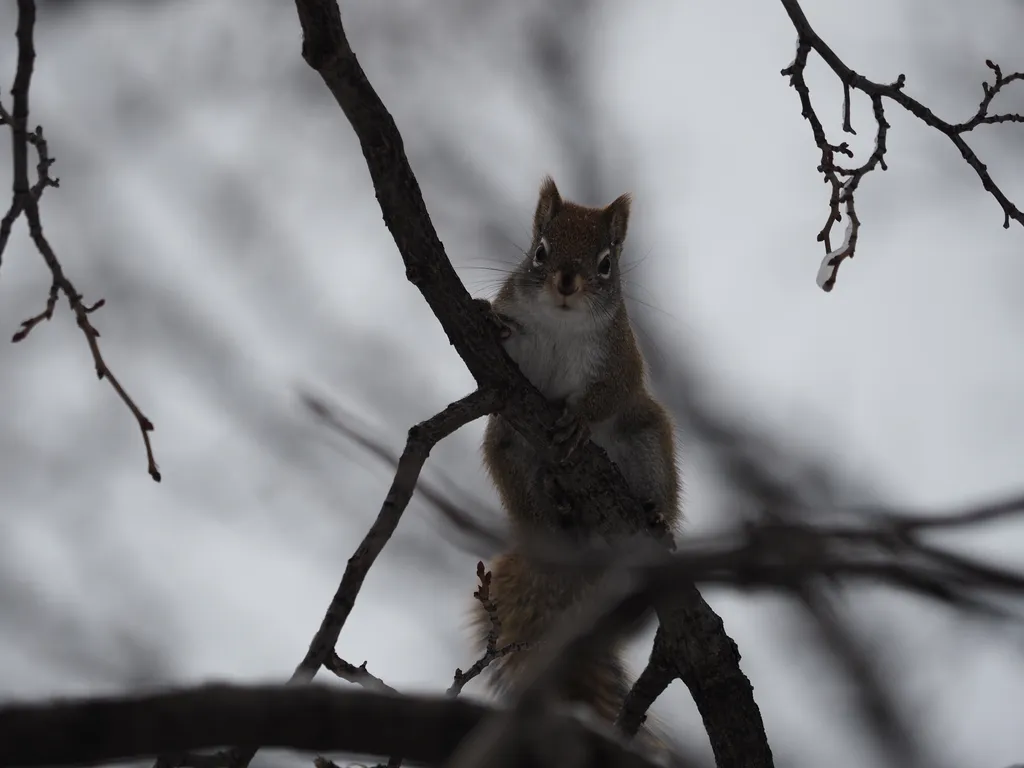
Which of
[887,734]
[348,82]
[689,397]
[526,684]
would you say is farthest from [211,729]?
[689,397]

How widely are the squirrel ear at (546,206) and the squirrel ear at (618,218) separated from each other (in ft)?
0.67

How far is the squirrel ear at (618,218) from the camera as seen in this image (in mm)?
4684

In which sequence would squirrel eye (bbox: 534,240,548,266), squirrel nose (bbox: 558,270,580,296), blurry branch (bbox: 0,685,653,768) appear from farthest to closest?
squirrel eye (bbox: 534,240,548,266) < squirrel nose (bbox: 558,270,580,296) < blurry branch (bbox: 0,685,653,768)

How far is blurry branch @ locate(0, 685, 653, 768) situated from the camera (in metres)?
1.20

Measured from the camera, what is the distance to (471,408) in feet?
9.35

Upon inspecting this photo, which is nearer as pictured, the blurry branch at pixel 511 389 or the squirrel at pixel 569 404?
the blurry branch at pixel 511 389

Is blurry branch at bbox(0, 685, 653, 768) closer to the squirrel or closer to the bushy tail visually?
A: the squirrel

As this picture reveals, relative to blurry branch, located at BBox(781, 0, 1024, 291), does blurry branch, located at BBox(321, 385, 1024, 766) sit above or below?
below

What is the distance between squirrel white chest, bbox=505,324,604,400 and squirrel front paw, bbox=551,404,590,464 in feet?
2.23

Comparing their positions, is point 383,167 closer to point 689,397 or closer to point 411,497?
point 411,497

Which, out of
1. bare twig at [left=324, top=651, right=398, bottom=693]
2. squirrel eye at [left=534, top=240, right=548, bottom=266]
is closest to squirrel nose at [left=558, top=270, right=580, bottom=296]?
squirrel eye at [left=534, top=240, right=548, bottom=266]

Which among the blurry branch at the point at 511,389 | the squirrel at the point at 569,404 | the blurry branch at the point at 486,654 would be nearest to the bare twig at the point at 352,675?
the blurry branch at the point at 486,654

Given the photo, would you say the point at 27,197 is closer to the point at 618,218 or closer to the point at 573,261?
the point at 573,261

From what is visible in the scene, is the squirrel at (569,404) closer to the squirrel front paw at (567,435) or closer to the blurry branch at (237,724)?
the squirrel front paw at (567,435)
